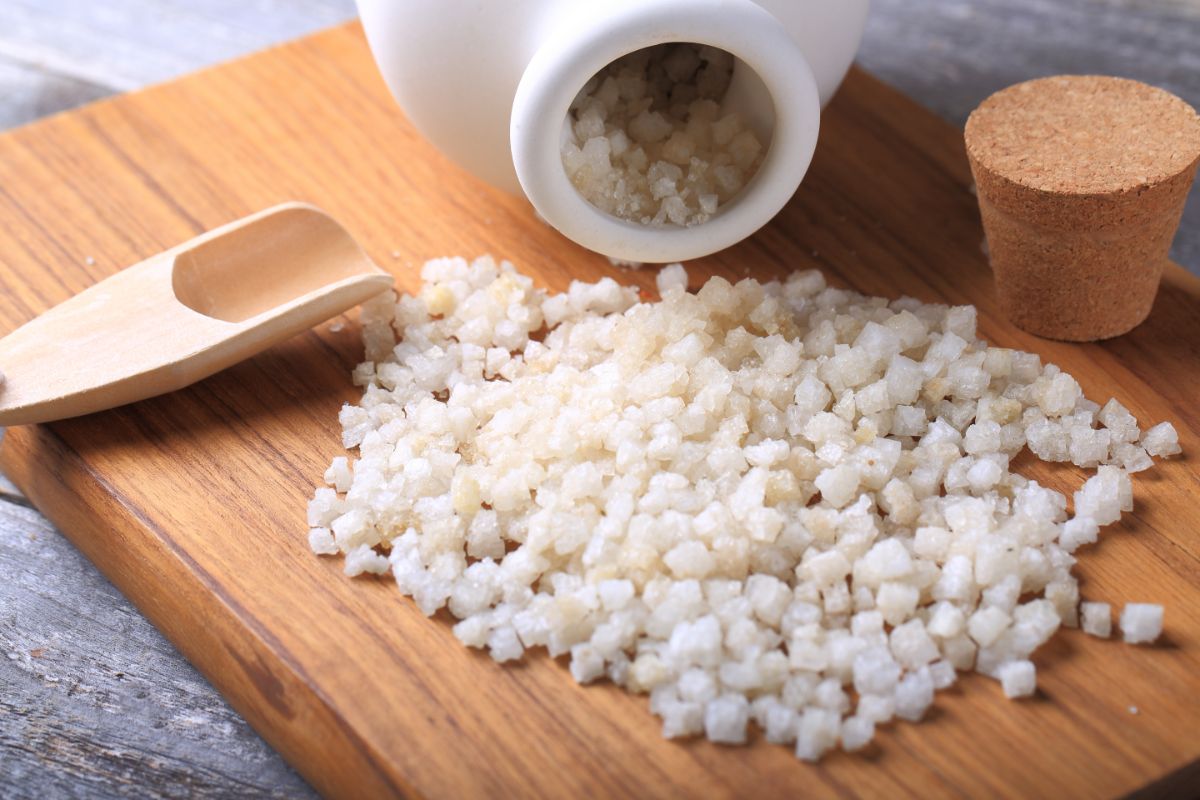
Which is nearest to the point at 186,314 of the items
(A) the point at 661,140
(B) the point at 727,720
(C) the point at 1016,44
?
(A) the point at 661,140

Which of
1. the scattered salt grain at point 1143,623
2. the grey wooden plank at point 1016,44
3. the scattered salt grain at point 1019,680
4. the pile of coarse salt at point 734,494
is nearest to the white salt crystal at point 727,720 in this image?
the pile of coarse salt at point 734,494

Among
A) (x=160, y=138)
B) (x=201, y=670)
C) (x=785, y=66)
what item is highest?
(x=785, y=66)

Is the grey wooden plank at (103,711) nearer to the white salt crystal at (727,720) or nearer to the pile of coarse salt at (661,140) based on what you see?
the white salt crystal at (727,720)

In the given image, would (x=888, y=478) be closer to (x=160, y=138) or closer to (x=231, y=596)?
(x=231, y=596)

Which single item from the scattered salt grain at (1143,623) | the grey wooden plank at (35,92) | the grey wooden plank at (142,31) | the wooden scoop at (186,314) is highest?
the wooden scoop at (186,314)

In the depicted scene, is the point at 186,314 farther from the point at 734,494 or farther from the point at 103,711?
the point at 734,494

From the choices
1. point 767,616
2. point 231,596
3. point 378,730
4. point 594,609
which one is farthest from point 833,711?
point 231,596
